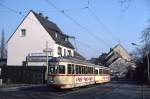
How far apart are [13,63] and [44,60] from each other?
7.54 m

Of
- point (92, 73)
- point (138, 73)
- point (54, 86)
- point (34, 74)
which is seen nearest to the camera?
point (54, 86)

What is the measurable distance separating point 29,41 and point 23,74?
1034 cm

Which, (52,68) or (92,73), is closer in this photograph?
(52,68)

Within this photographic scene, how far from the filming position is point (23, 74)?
61.5 meters

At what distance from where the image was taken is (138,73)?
9825cm

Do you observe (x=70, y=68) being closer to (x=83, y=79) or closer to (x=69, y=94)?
(x=69, y=94)

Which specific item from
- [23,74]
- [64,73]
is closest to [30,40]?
[23,74]

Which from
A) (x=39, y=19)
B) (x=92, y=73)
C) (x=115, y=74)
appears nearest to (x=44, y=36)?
(x=39, y=19)

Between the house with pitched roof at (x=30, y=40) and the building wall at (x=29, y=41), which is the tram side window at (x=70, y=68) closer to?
the house with pitched roof at (x=30, y=40)

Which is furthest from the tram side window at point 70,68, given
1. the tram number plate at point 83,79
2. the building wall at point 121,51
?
the building wall at point 121,51

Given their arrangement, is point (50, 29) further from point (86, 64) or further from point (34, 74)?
point (86, 64)

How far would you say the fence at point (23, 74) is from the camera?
199 feet

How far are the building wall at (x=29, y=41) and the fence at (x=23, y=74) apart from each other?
8.15m

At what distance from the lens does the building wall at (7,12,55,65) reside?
70.0 meters
